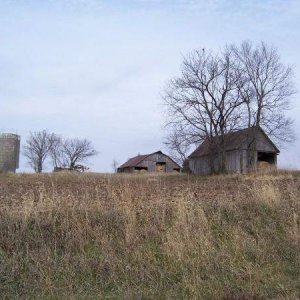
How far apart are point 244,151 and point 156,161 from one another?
38.9 m

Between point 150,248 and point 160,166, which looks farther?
point 160,166

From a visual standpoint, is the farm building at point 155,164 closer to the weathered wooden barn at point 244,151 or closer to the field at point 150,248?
the weathered wooden barn at point 244,151

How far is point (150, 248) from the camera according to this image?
28.5 feet

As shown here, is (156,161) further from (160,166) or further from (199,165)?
(199,165)

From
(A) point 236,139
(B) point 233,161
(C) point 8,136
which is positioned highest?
(A) point 236,139

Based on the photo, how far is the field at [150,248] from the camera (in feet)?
23.3

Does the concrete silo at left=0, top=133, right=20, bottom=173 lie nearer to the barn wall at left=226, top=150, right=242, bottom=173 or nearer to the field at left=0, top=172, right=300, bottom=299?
the barn wall at left=226, top=150, right=242, bottom=173

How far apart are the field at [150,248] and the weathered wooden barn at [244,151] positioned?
124 ft

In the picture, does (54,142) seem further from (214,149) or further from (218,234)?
(218,234)

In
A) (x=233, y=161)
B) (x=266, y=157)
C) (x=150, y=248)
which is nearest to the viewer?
(x=150, y=248)

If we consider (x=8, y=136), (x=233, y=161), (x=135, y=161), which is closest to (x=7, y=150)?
(x=8, y=136)

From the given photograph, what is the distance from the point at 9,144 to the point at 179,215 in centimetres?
3767

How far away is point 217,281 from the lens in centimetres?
738

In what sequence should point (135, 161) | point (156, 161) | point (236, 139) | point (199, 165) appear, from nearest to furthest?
point (236, 139) < point (199, 165) < point (156, 161) < point (135, 161)
